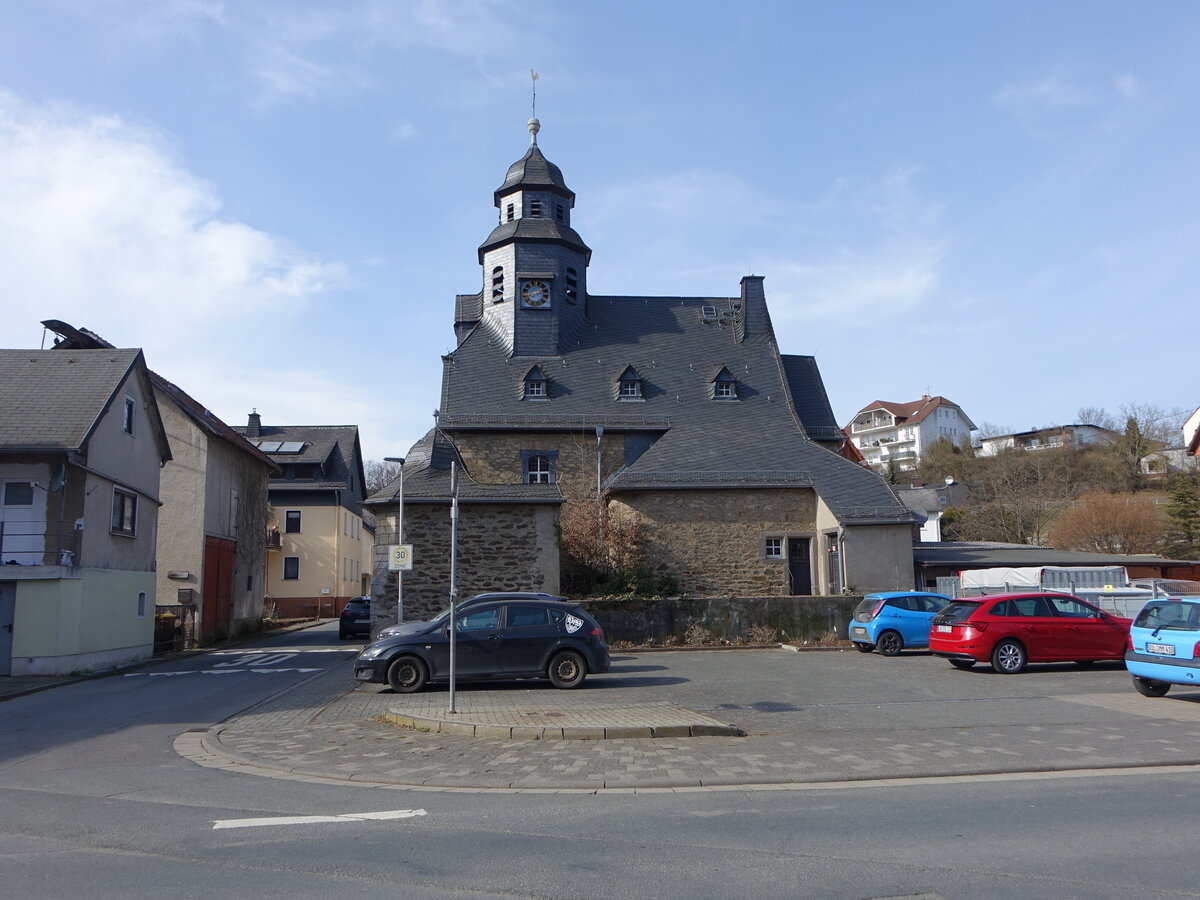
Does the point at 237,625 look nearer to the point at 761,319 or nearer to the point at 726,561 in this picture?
the point at 726,561

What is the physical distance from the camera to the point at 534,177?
3647cm

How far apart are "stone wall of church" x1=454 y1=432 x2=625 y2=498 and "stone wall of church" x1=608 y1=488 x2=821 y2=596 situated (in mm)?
2245

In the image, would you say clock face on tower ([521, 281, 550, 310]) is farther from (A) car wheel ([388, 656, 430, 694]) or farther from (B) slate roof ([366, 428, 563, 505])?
(A) car wheel ([388, 656, 430, 694])

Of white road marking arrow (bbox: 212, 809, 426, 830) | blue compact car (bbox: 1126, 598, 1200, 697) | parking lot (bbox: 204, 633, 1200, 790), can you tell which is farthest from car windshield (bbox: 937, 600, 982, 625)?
white road marking arrow (bbox: 212, 809, 426, 830)

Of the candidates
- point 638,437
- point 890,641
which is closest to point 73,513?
point 638,437

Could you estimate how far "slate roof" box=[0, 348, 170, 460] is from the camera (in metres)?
20.5

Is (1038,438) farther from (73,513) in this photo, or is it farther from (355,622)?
(73,513)

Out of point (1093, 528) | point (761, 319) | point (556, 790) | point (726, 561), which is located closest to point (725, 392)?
point (761, 319)

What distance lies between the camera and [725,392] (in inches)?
1348

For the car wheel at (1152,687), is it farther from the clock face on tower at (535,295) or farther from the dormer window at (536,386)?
the clock face on tower at (535,295)

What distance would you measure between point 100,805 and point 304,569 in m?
44.0

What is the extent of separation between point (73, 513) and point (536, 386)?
52.3 feet

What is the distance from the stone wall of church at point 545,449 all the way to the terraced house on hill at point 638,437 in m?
0.05

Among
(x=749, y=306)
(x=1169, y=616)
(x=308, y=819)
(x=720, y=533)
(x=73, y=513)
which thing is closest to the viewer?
(x=308, y=819)
